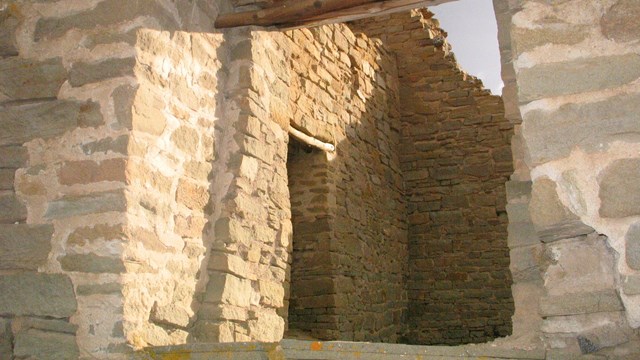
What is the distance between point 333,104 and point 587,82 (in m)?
4.08

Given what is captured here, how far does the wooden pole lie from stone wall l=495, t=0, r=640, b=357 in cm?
310

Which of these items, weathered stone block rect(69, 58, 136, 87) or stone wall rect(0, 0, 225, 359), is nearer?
stone wall rect(0, 0, 225, 359)

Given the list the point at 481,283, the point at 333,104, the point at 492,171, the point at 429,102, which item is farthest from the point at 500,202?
the point at 333,104

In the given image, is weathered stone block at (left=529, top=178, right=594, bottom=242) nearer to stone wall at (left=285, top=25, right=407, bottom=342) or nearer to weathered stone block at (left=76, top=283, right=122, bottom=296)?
weathered stone block at (left=76, top=283, right=122, bottom=296)

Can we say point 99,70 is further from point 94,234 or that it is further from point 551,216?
point 551,216

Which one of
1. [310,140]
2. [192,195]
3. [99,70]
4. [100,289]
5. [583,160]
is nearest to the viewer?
[583,160]

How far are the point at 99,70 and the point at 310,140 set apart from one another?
278cm

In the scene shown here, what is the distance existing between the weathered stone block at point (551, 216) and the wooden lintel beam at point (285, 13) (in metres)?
1.76

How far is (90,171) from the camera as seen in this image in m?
2.67

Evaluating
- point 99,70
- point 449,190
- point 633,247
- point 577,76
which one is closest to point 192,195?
point 99,70

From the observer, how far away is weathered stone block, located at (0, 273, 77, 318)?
2607mm

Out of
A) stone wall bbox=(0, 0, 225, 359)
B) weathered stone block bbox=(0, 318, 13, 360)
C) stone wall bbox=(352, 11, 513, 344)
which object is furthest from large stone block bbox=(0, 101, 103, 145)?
stone wall bbox=(352, 11, 513, 344)

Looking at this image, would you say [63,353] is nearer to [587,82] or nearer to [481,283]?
[587,82]

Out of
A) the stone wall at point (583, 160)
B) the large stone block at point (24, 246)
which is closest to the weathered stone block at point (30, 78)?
the large stone block at point (24, 246)
